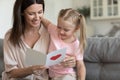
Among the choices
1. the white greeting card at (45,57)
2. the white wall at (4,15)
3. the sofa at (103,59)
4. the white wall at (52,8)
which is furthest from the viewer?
the white wall at (52,8)

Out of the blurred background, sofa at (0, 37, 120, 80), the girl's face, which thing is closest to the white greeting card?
the girl's face

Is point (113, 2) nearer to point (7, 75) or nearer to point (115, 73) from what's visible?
point (115, 73)

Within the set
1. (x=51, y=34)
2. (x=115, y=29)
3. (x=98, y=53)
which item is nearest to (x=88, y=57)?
(x=98, y=53)

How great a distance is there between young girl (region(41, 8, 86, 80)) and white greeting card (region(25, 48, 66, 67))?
0.45 feet

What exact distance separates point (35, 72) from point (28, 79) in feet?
0.43

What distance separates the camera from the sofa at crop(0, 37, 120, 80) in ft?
6.07

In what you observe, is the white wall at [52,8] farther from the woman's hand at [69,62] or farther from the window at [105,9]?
the woman's hand at [69,62]

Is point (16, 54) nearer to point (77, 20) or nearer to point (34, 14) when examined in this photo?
point (34, 14)

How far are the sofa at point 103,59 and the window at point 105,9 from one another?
2327 millimetres

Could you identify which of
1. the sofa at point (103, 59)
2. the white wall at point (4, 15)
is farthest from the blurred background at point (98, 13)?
the sofa at point (103, 59)

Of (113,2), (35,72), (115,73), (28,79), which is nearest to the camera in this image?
(35,72)

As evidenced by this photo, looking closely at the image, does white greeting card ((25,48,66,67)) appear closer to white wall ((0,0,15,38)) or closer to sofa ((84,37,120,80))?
sofa ((84,37,120,80))

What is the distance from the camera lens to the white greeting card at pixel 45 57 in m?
1.34

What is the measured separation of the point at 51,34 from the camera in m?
1.61
